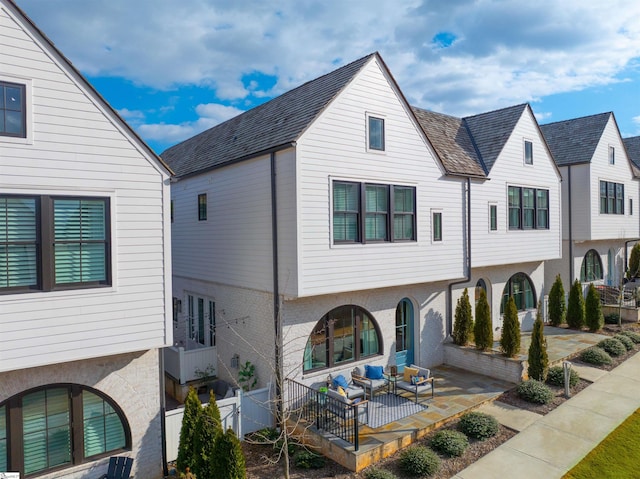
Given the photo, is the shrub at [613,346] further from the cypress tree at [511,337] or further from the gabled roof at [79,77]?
the gabled roof at [79,77]

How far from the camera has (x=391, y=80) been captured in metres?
13.1

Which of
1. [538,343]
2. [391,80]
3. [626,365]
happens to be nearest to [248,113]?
[391,80]

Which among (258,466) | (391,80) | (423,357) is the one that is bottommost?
(258,466)

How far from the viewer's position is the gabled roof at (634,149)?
32.0 m

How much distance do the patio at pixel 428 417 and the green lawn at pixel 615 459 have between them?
2988mm

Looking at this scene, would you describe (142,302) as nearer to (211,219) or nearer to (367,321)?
(211,219)

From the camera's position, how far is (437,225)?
1462 centimetres

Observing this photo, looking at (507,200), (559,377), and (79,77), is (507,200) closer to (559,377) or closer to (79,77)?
(559,377)

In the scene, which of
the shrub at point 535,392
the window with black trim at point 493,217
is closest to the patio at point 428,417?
the shrub at point 535,392

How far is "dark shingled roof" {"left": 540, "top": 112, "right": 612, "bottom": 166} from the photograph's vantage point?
76.5ft

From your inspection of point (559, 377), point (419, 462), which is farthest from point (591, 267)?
point (419, 462)

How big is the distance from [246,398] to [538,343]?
30.0 ft

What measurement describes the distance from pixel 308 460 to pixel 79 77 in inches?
369

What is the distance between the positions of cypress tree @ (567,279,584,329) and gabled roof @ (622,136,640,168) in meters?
18.1
